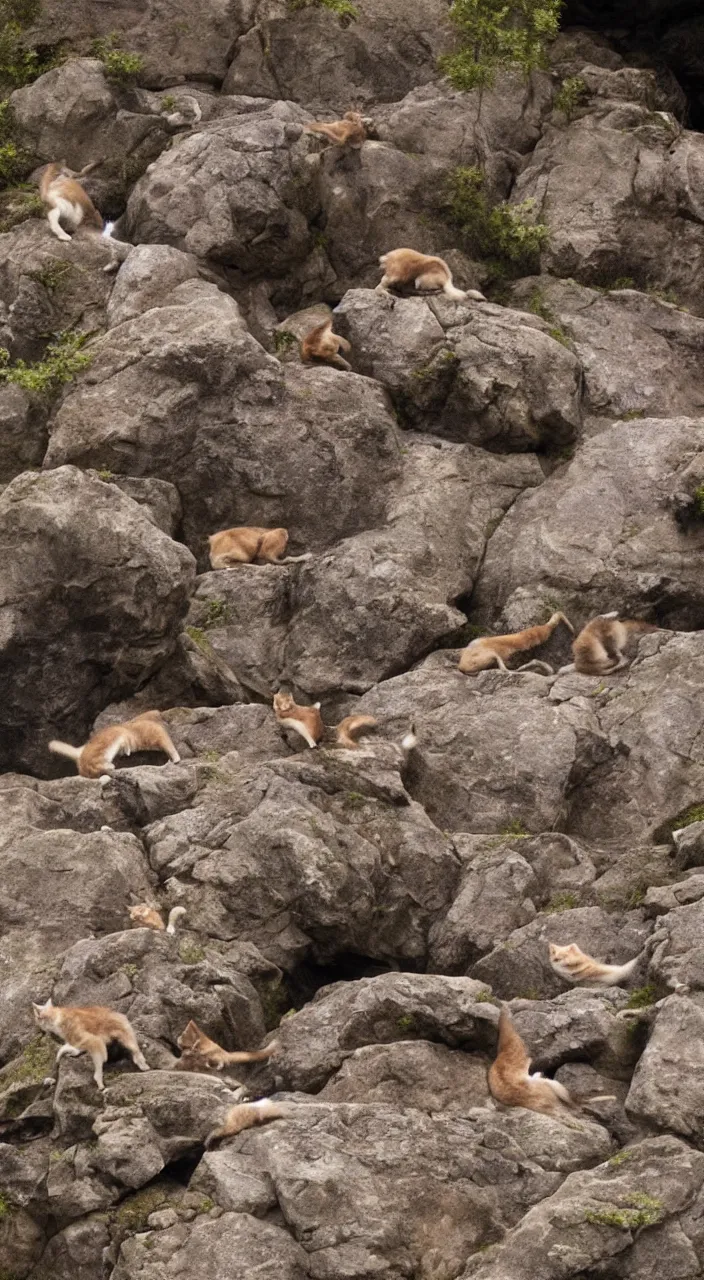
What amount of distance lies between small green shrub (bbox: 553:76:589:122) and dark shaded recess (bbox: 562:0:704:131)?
371cm

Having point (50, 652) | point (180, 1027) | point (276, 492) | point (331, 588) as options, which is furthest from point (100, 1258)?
point (276, 492)

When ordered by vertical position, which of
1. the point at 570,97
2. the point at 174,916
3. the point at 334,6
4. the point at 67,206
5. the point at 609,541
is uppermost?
the point at 334,6

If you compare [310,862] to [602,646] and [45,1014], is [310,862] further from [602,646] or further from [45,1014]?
[602,646]

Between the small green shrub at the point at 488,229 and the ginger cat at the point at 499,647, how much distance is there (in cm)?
850

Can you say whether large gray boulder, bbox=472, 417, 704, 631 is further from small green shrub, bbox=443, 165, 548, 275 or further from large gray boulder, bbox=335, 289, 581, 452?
small green shrub, bbox=443, 165, 548, 275

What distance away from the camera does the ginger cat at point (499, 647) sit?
26.7 meters

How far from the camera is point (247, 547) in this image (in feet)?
93.4

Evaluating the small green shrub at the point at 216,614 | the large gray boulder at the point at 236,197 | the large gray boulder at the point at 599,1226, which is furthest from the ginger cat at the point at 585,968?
the large gray boulder at the point at 236,197

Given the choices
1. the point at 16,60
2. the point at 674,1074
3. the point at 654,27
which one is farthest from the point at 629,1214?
the point at 654,27

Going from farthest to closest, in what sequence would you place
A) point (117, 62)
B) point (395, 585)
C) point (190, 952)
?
point (117, 62), point (395, 585), point (190, 952)

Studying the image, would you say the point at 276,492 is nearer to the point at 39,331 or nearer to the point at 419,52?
the point at 39,331

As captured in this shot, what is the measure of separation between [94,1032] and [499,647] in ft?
29.7

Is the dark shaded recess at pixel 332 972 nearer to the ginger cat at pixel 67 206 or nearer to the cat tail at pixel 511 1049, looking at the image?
the cat tail at pixel 511 1049

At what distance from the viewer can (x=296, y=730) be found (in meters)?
25.1
